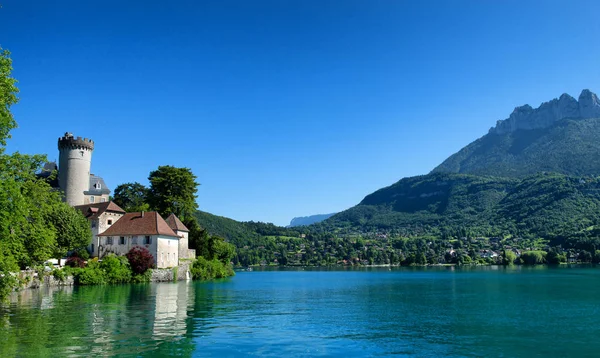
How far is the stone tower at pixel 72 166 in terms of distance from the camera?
73.2 m

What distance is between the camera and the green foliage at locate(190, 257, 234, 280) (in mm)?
69188

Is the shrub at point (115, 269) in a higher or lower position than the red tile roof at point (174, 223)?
lower

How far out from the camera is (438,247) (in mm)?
191500

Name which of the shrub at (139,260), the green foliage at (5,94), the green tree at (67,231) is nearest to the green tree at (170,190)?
the shrub at (139,260)

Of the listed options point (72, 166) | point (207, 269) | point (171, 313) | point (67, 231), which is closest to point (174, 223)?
point (207, 269)

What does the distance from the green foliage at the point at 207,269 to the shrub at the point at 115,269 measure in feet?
40.9

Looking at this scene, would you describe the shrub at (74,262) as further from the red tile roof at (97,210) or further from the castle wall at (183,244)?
the castle wall at (183,244)

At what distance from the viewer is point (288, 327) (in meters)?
26.4

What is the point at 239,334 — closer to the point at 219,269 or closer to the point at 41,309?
the point at 41,309

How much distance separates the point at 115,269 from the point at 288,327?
3440 cm

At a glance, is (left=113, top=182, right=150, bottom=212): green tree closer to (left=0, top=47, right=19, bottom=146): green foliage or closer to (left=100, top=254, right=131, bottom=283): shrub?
(left=100, top=254, right=131, bottom=283): shrub

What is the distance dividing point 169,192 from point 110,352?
55.3 m

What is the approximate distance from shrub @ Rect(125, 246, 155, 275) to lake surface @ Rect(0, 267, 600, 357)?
652 inches

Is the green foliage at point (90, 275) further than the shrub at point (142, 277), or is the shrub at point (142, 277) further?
the shrub at point (142, 277)
